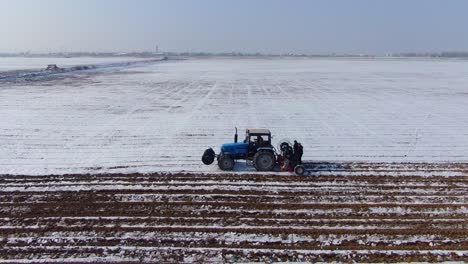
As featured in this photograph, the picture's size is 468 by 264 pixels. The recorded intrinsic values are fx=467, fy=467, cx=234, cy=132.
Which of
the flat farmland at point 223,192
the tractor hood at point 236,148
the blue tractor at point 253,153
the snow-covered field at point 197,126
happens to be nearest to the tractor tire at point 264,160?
the blue tractor at point 253,153

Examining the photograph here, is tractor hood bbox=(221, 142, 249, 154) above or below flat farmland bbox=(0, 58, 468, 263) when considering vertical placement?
above

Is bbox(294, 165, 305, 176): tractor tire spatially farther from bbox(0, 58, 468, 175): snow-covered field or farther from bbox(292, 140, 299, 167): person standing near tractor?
bbox(0, 58, 468, 175): snow-covered field

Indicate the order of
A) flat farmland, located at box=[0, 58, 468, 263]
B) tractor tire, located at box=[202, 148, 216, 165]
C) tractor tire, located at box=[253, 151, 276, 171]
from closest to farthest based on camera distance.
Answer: flat farmland, located at box=[0, 58, 468, 263] < tractor tire, located at box=[253, 151, 276, 171] < tractor tire, located at box=[202, 148, 216, 165]

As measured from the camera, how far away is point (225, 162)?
1445cm

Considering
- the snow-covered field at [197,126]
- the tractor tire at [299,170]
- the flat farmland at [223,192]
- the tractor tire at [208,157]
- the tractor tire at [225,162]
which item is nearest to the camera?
the flat farmland at [223,192]

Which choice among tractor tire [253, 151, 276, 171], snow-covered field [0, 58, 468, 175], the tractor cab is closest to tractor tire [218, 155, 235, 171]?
snow-covered field [0, 58, 468, 175]

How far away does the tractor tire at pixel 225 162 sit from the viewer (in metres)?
14.4

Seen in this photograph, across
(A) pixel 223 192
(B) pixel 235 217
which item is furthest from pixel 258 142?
(B) pixel 235 217

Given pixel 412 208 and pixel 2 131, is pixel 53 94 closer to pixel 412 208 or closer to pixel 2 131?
pixel 2 131

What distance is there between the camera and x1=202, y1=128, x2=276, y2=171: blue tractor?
14266 millimetres

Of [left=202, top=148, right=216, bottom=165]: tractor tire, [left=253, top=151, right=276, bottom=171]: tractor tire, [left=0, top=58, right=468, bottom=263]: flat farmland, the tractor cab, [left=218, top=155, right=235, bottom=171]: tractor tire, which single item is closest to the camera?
[left=0, top=58, right=468, bottom=263]: flat farmland

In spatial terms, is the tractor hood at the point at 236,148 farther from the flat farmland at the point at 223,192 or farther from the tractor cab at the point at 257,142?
the flat farmland at the point at 223,192

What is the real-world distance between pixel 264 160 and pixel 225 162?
121 cm

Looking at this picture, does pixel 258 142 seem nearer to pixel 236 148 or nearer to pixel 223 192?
pixel 236 148
